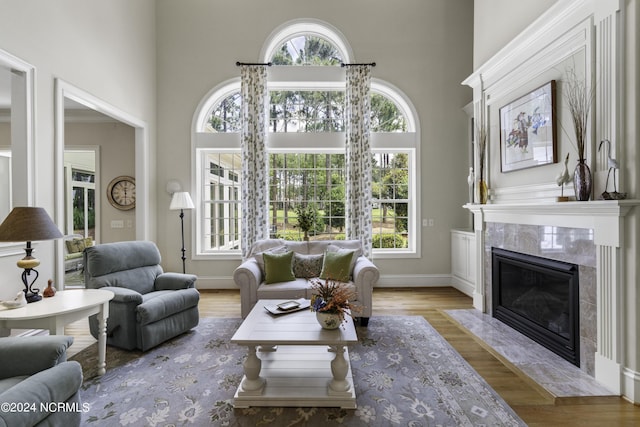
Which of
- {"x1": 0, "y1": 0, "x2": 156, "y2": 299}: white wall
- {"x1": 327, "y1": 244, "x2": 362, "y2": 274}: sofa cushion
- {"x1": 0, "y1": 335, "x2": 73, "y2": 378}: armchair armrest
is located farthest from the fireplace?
{"x1": 0, "y1": 0, "x2": 156, "y2": 299}: white wall

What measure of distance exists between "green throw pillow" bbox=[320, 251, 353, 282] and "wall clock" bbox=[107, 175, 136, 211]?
158 inches

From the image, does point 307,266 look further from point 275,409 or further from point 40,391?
point 40,391

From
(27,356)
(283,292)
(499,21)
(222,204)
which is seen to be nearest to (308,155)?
(222,204)

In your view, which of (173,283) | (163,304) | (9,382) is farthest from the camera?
(173,283)

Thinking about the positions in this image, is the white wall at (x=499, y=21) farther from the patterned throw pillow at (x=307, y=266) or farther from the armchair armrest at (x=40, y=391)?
the armchair armrest at (x=40, y=391)

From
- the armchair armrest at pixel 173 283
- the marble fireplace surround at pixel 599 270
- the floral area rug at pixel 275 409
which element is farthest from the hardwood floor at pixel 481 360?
the armchair armrest at pixel 173 283

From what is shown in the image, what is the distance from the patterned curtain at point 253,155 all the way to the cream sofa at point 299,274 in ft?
2.63

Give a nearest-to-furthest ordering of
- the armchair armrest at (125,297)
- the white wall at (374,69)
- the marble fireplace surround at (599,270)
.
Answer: the marble fireplace surround at (599,270)
the armchair armrest at (125,297)
the white wall at (374,69)

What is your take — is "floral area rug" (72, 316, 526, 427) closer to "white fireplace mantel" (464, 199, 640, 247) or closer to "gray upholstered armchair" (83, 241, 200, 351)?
"gray upholstered armchair" (83, 241, 200, 351)

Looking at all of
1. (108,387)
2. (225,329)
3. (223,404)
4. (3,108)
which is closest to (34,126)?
(108,387)

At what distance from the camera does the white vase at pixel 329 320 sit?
7.74 feet

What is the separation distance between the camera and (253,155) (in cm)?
517

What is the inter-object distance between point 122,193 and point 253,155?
267 cm

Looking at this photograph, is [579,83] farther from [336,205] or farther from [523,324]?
[336,205]
